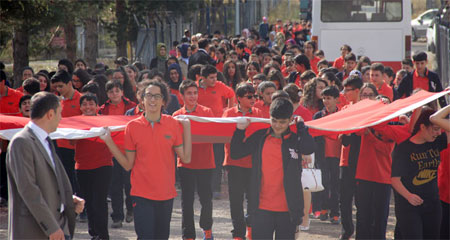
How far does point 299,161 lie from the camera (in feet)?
20.7

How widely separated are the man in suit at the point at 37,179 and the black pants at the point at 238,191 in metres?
2.76

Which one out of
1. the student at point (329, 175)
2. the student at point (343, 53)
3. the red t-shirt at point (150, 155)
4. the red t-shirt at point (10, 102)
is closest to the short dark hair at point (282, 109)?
the red t-shirt at point (150, 155)

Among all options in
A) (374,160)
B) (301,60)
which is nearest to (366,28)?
(301,60)

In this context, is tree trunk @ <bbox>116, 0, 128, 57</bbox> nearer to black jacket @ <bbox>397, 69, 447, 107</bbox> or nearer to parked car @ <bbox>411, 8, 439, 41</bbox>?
black jacket @ <bbox>397, 69, 447, 107</bbox>

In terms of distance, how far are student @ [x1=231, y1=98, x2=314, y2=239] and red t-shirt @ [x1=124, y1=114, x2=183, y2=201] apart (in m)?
0.83

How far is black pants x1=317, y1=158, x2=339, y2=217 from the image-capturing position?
8.98m

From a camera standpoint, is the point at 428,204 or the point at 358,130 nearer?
the point at 428,204

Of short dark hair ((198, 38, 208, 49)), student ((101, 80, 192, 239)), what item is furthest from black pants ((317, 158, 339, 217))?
short dark hair ((198, 38, 208, 49))

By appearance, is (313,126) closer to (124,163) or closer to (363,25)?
(124,163)

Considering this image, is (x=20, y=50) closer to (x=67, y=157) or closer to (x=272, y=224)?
(x=67, y=157)

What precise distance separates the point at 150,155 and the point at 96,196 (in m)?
1.72

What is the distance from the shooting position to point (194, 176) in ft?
26.0

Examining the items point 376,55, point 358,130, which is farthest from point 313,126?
point 376,55

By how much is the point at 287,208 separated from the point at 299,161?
1.46 feet
